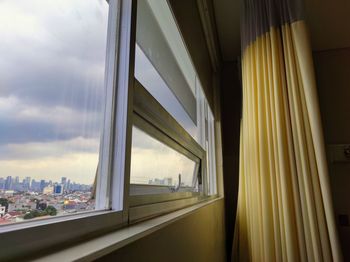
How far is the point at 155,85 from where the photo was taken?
1060 mm

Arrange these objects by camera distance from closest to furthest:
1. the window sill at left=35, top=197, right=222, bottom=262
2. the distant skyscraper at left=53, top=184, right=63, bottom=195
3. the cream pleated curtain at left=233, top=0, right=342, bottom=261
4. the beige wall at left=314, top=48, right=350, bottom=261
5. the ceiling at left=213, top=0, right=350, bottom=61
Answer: the window sill at left=35, top=197, right=222, bottom=262 < the distant skyscraper at left=53, top=184, right=63, bottom=195 < the cream pleated curtain at left=233, top=0, right=342, bottom=261 < the ceiling at left=213, top=0, right=350, bottom=61 < the beige wall at left=314, top=48, right=350, bottom=261

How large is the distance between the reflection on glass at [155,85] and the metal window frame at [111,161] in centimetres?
15

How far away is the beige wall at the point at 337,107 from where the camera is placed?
2.65 metres

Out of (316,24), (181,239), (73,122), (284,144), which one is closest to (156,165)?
(181,239)

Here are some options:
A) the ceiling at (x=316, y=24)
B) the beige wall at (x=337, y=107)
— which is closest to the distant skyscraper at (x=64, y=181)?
the ceiling at (x=316, y=24)

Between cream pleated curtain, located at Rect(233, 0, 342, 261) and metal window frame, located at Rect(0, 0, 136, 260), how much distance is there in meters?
1.20

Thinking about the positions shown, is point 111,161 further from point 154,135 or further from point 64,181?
point 154,135

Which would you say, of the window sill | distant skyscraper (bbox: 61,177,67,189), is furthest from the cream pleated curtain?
distant skyscraper (bbox: 61,177,67,189)

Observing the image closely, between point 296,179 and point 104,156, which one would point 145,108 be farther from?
point 296,179

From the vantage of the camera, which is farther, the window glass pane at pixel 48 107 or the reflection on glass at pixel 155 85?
the reflection on glass at pixel 155 85

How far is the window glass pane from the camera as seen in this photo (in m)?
0.38

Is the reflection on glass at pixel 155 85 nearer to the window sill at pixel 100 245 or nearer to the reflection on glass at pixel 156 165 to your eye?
the reflection on glass at pixel 156 165

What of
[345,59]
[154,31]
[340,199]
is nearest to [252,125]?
[154,31]

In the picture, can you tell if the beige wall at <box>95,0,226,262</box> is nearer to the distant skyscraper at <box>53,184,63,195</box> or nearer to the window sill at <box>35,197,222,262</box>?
the window sill at <box>35,197,222,262</box>
